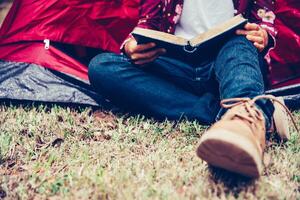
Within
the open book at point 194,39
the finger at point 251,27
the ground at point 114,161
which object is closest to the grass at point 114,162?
the ground at point 114,161

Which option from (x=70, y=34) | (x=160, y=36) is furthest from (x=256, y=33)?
(x=70, y=34)

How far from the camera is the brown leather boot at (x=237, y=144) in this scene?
100 centimetres

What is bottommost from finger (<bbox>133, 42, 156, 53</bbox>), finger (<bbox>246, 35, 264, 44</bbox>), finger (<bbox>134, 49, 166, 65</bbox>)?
finger (<bbox>134, 49, 166, 65</bbox>)

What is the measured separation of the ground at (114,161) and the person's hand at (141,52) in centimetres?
22

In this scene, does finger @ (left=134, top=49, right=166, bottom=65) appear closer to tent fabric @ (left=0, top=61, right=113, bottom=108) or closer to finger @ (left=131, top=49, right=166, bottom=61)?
finger @ (left=131, top=49, right=166, bottom=61)

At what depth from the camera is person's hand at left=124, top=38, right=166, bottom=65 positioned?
1.46 m

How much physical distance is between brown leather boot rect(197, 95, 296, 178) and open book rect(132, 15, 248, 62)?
0.29m

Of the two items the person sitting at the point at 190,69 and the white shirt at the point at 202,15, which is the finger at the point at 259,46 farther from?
the white shirt at the point at 202,15

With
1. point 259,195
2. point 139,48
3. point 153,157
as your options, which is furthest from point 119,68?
point 259,195

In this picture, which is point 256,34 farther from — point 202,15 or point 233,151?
point 233,151

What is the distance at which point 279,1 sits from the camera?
5.80ft

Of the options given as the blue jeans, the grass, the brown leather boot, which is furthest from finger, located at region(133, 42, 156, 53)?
the brown leather boot

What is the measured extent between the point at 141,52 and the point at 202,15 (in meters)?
0.33

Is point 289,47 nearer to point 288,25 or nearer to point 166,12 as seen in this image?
point 288,25
